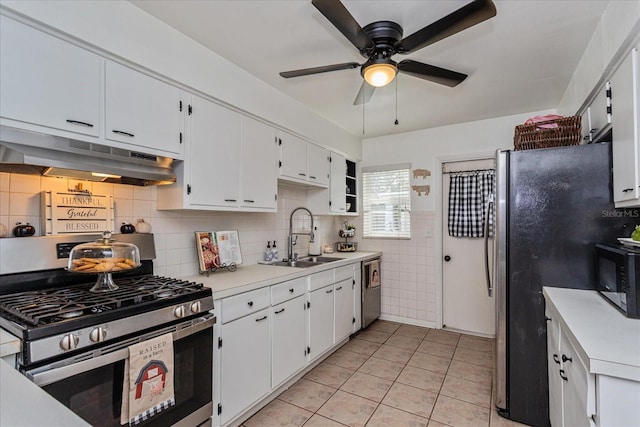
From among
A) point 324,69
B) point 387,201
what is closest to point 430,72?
point 324,69

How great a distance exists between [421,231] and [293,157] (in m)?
1.95

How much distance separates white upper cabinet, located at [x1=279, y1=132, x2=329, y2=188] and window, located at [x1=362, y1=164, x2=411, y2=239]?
3.32 ft

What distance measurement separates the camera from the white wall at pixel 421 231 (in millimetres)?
3752

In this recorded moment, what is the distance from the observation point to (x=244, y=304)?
2.04 metres

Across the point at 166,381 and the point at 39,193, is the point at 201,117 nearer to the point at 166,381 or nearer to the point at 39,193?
the point at 39,193

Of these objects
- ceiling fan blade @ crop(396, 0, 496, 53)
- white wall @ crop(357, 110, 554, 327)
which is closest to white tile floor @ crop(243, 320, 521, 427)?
white wall @ crop(357, 110, 554, 327)

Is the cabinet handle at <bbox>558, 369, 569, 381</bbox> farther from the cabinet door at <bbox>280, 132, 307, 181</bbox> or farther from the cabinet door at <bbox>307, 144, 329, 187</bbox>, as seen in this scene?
the cabinet door at <bbox>307, 144, 329, 187</bbox>

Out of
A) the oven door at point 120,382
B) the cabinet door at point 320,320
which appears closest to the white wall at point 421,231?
the cabinet door at point 320,320

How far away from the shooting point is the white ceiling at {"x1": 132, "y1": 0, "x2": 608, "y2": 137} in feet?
5.75

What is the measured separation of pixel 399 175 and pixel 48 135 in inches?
141

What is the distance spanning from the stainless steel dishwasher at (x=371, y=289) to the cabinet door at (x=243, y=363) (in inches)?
67.6

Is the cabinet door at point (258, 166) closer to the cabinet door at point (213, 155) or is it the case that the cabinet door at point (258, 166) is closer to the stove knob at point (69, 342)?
the cabinet door at point (213, 155)

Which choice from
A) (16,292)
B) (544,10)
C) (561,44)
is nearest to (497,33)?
(544,10)

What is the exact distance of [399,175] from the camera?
420cm
